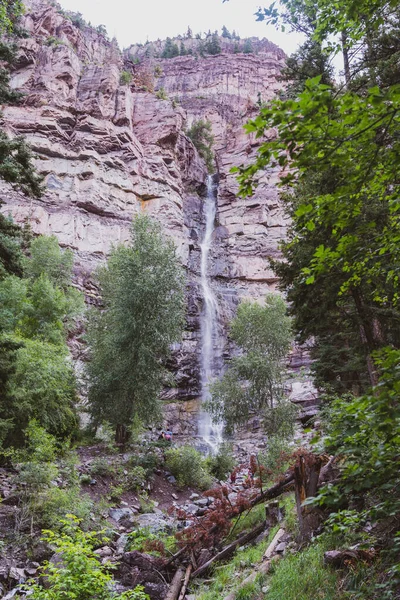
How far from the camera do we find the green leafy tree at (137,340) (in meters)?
18.4

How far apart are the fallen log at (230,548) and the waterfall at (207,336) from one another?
17009 mm

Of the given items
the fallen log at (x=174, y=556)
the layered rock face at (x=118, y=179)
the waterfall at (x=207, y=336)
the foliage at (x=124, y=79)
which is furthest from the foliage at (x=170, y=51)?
the fallen log at (x=174, y=556)

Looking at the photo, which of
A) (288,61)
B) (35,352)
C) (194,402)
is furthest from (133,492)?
(194,402)

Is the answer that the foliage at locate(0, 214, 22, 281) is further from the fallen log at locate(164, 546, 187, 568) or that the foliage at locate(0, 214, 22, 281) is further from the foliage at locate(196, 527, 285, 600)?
the foliage at locate(196, 527, 285, 600)

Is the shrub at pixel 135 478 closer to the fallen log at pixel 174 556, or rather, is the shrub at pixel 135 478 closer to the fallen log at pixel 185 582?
the fallen log at pixel 174 556

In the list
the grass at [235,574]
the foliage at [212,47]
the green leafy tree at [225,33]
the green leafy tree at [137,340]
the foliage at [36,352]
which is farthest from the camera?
the green leafy tree at [225,33]

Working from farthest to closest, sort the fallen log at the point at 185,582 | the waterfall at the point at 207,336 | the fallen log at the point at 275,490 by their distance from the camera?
the waterfall at the point at 207,336 < the fallen log at the point at 275,490 < the fallen log at the point at 185,582

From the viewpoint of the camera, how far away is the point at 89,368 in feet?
65.2

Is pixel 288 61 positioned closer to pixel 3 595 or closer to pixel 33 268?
pixel 3 595

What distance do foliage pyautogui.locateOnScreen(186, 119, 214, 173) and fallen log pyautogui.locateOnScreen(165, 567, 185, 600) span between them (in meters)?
58.0

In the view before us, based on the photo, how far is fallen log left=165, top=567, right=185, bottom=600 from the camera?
6.71m

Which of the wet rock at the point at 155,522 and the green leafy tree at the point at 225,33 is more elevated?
the green leafy tree at the point at 225,33

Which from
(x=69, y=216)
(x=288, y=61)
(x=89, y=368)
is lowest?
(x=89, y=368)

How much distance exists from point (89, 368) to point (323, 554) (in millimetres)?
16233
